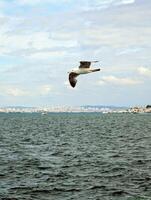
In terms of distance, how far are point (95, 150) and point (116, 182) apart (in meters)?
27.5

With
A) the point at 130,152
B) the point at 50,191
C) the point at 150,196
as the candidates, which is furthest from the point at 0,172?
the point at 130,152

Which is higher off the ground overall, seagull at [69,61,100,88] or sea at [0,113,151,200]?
seagull at [69,61,100,88]

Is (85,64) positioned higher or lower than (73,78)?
higher

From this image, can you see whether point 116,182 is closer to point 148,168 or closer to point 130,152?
point 148,168

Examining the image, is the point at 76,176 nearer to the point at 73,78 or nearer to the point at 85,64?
the point at 73,78

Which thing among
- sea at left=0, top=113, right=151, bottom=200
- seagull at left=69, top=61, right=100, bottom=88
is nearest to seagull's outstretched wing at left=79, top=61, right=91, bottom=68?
seagull at left=69, top=61, right=100, bottom=88

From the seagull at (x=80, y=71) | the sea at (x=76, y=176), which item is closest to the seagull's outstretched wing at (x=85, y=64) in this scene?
the seagull at (x=80, y=71)

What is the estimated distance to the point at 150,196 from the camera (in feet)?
101

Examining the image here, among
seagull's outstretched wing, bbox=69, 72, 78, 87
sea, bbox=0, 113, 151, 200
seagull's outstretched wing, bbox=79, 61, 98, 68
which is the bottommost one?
sea, bbox=0, 113, 151, 200

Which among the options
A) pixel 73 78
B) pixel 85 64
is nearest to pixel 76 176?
pixel 73 78

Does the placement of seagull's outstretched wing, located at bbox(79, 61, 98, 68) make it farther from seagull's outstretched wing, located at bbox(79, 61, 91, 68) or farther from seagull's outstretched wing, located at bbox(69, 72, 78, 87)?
seagull's outstretched wing, located at bbox(69, 72, 78, 87)

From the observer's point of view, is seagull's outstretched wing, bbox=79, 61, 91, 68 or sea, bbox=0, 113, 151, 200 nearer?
seagull's outstretched wing, bbox=79, 61, 91, 68

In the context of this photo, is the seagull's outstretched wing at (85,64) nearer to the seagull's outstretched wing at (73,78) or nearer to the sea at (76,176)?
the seagull's outstretched wing at (73,78)

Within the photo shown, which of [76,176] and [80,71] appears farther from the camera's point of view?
[76,176]
